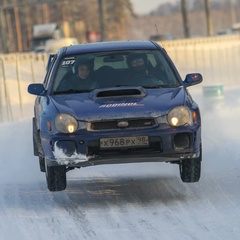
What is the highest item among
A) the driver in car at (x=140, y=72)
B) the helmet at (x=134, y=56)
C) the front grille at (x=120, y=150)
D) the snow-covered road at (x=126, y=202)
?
the helmet at (x=134, y=56)

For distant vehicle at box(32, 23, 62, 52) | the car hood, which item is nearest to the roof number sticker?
the car hood

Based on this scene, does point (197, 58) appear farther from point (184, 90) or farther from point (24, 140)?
point (184, 90)

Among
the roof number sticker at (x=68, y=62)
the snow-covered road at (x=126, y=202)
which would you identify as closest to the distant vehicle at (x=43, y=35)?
the snow-covered road at (x=126, y=202)

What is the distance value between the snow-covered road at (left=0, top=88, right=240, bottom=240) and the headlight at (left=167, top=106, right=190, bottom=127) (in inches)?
27.8

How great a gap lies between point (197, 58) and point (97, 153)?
37556mm

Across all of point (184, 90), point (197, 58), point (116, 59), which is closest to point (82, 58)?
point (116, 59)

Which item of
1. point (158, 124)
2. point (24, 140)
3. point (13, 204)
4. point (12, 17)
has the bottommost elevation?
point (12, 17)

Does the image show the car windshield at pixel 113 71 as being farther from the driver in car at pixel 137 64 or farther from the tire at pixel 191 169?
the tire at pixel 191 169

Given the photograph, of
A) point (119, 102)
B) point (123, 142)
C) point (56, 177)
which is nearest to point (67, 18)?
point (56, 177)

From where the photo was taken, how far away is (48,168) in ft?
31.6

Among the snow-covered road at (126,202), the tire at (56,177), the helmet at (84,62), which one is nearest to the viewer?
the snow-covered road at (126,202)

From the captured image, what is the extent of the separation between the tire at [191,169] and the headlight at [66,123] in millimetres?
1262

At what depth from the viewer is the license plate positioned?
912 cm

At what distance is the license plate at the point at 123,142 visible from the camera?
9.12 metres
